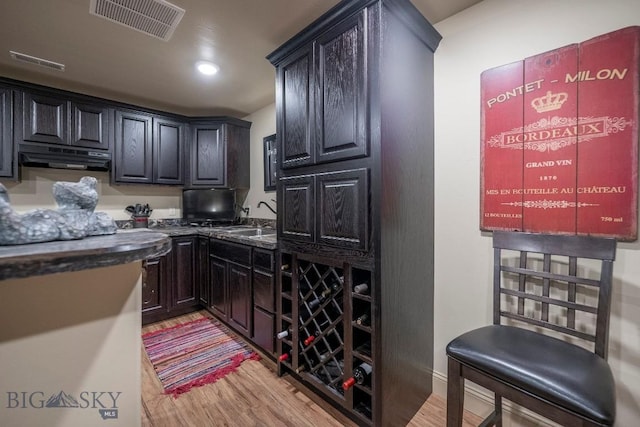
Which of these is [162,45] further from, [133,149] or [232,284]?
[232,284]

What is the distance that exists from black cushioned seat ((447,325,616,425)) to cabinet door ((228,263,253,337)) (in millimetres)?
1622

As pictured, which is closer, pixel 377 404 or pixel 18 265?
pixel 18 265

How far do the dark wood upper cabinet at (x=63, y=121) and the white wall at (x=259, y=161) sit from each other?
1.55 m

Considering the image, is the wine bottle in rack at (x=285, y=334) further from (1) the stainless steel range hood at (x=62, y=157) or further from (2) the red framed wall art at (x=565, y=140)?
(1) the stainless steel range hood at (x=62, y=157)

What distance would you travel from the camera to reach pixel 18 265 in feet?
1.81

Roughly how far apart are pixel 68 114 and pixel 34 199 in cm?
96

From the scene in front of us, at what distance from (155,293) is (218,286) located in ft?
2.35

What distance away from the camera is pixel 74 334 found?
82 cm

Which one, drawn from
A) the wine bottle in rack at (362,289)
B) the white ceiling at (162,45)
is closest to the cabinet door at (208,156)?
the white ceiling at (162,45)

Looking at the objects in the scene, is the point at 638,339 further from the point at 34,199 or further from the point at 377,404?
the point at 34,199

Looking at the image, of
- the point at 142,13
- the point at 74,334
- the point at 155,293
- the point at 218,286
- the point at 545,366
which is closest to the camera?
the point at 74,334

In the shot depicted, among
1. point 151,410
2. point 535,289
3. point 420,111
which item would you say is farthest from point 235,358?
point 420,111

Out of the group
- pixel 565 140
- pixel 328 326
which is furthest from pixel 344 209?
pixel 565 140

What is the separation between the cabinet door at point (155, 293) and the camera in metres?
2.83
